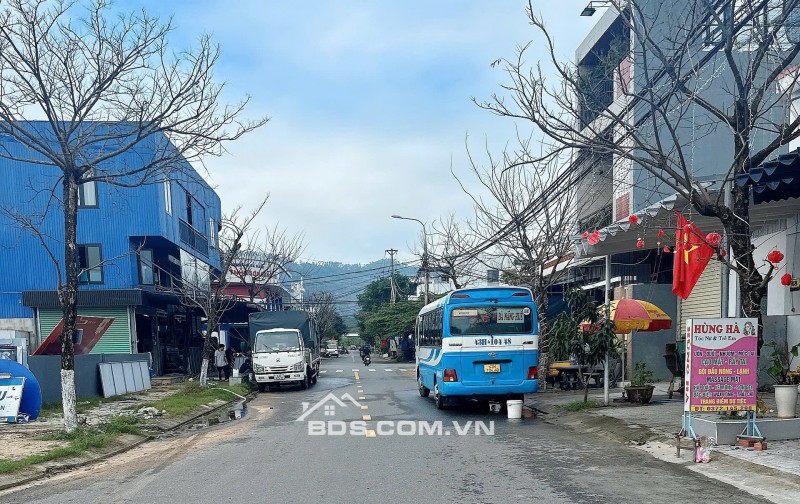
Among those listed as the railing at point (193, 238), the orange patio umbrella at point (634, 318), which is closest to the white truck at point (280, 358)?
the railing at point (193, 238)

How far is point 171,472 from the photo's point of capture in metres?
9.22

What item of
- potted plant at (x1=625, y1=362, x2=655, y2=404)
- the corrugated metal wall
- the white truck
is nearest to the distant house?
the corrugated metal wall

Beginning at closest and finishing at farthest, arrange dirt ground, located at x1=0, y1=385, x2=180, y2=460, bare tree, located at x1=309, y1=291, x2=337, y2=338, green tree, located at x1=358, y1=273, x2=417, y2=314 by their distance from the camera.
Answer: dirt ground, located at x1=0, y1=385, x2=180, y2=460
bare tree, located at x1=309, y1=291, x2=337, y2=338
green tree, located at x1=358, y1=273, x2=417, y2=314

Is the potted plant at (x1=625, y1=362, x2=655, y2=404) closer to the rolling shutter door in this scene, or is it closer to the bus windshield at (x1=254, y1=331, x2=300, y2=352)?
the rolling shutter door

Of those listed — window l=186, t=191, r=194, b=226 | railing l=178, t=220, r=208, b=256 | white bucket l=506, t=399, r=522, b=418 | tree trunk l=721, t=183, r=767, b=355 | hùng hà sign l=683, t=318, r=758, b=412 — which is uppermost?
window l=186, t=191, r=194, b=226

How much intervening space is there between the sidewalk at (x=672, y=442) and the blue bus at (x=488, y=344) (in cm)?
125

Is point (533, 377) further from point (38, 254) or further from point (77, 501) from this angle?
point (38, 254)

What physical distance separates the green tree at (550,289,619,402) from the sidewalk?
126 centimetres

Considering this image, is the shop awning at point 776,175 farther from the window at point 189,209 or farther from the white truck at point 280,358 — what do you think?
the window at point 189,209

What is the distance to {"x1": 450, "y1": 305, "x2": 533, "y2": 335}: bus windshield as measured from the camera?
15734 millimetres

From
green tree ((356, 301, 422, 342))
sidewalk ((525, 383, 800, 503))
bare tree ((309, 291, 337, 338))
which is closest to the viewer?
sidewalk ((525, 383, 800, 503))

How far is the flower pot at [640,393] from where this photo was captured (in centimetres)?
1520

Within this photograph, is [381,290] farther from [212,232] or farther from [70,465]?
[70,465]

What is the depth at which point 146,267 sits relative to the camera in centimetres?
3125
